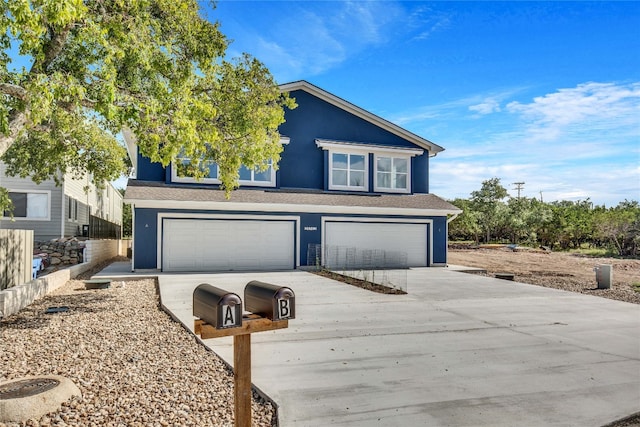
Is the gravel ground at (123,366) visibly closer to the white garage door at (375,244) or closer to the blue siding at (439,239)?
the white garage door at (375,244)

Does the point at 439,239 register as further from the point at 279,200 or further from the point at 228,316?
the point at 228,316

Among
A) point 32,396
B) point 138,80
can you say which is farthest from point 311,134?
point 32,396

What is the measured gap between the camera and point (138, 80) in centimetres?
858

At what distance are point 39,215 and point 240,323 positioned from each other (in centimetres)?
1962

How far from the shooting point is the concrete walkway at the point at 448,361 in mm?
3854

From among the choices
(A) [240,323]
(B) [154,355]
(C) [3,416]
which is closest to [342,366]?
(B) [154,355]

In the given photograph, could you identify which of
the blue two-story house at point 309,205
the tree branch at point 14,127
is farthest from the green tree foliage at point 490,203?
the tree branch at point 14,127

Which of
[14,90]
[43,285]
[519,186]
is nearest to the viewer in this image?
[14,90]

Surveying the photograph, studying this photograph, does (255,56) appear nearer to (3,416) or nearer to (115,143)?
(115,143)

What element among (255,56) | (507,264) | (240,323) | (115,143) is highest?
(255,56)

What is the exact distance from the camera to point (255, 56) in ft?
32.9

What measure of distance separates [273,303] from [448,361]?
344 cm

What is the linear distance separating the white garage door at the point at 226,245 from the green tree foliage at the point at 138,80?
14.3ft

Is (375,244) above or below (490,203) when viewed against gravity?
below
